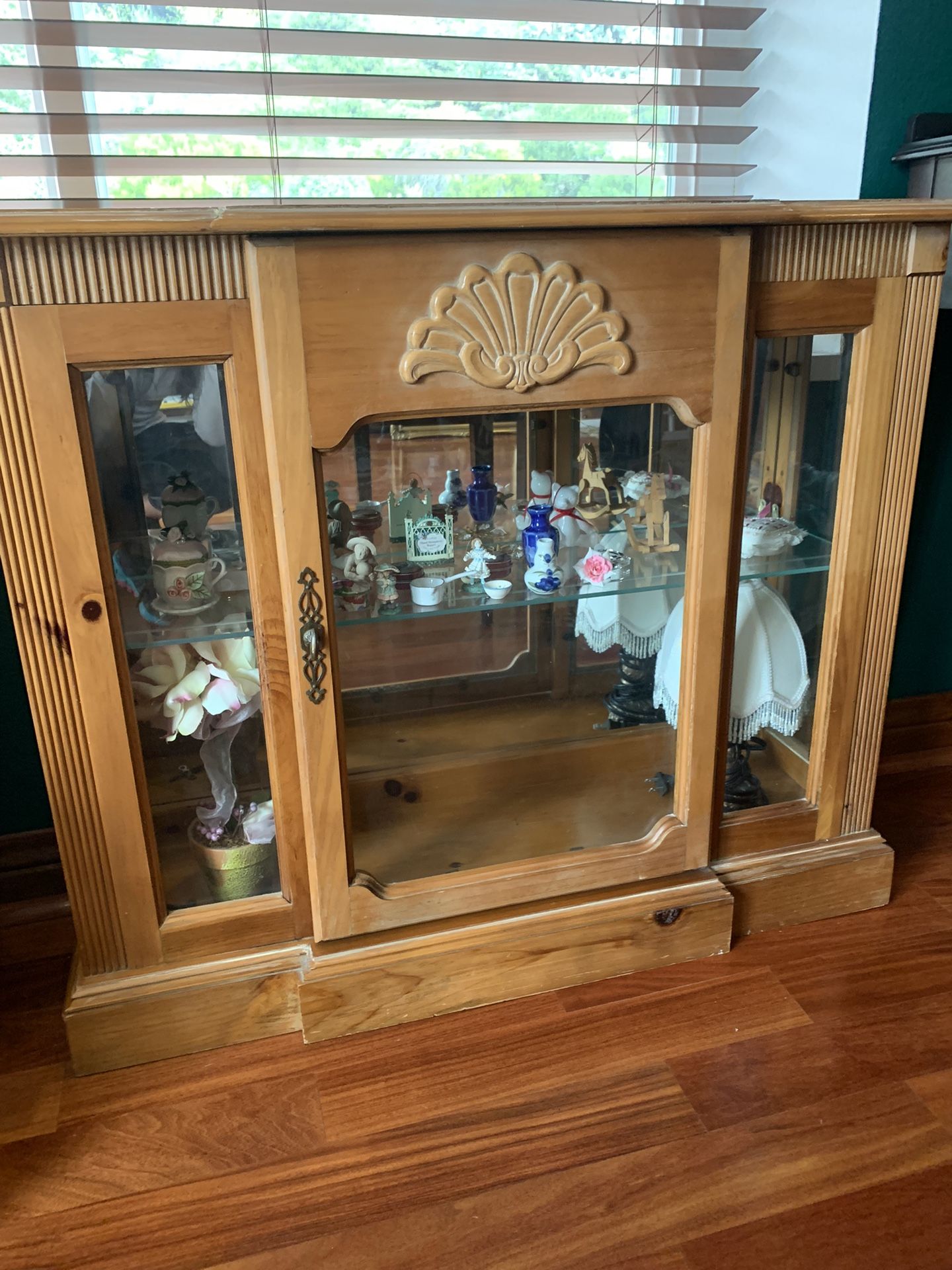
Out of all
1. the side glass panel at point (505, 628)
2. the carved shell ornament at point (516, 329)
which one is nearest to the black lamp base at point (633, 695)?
the side glass panel at point (505, 628)

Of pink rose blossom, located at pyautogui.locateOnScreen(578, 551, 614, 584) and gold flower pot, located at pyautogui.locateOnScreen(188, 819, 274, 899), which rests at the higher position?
pink rose blossom, located at pyautogui.locateOnScreen(578, 551, 614, 584)

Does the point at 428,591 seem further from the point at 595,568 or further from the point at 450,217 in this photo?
the point at 450,217

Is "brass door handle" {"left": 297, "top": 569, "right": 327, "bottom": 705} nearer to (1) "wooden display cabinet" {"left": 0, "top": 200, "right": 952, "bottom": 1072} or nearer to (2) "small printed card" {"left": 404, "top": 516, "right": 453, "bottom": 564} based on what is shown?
(1) "wooden display cabinet" {"left": 0, "top": 200, "right": 952, "bottom": 1072}

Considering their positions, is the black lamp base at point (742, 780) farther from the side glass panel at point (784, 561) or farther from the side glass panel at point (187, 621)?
the side glass panel at point (187, 621)

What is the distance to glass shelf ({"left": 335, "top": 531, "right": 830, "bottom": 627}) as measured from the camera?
4.30ft

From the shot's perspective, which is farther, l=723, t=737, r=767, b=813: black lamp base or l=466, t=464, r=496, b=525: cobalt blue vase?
l=723, t=737, r=767, b=813: black lamp base

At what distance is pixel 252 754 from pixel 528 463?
1.74ft

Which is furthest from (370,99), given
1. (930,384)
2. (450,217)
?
(930,384)

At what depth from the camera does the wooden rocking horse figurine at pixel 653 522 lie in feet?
4.29

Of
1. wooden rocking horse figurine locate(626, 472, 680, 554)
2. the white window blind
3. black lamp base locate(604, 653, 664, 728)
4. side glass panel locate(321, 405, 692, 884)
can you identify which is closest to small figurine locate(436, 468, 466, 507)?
side glass panel locate(321, 405, 692, 884)

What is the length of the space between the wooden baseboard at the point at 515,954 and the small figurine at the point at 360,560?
472mm

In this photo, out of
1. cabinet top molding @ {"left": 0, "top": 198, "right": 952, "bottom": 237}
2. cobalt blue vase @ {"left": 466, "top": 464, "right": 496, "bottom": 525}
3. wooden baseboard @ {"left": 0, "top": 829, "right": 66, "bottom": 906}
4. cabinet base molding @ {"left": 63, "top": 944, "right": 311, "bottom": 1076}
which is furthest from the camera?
wooden baseboard @ {"left": 0, "top": 829, "right": 66, "bottom": 906}

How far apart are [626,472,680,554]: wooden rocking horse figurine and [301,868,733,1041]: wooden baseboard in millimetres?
472

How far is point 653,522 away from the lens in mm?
1335
